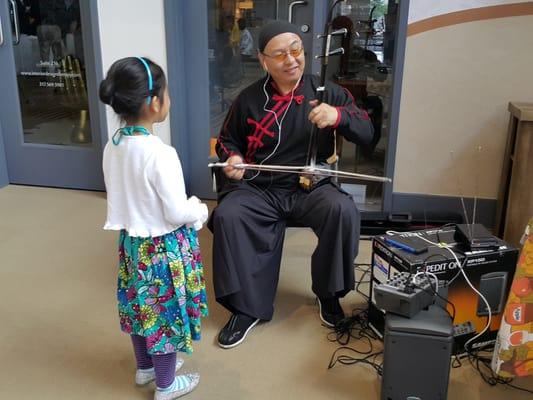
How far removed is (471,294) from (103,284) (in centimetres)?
153

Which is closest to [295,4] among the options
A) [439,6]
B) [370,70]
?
[370,70]

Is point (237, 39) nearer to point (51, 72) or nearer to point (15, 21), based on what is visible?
point (51, 72)

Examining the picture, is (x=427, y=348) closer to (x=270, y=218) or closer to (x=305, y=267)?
(x=270, y=218)

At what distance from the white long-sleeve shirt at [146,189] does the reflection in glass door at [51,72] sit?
222cm

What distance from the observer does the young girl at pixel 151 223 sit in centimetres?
140

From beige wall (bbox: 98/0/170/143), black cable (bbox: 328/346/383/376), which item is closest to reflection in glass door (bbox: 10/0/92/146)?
beige wall (bbox: 98/0/170/143)

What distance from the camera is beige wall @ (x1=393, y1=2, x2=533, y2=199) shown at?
9.05ft

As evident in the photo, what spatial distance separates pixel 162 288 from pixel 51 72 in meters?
2.49

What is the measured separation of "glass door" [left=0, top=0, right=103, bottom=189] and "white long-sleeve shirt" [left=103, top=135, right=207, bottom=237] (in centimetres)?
215

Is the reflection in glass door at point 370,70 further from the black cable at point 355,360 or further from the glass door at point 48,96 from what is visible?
the glass door at point 48,96

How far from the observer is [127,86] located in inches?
54.7

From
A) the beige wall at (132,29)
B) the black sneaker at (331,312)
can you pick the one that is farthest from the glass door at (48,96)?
the black sneaker at (331,312)

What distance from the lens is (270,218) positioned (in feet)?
6.88

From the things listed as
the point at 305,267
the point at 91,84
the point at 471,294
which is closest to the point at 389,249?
the point at 471,294
